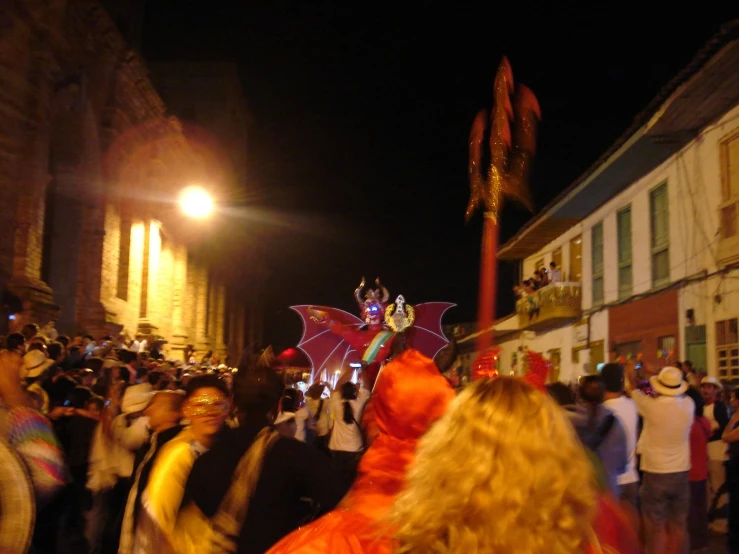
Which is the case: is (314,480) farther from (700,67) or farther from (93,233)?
(93,233)

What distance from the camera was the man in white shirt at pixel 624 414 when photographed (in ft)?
21.3

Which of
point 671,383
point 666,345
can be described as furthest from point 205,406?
point 666,345

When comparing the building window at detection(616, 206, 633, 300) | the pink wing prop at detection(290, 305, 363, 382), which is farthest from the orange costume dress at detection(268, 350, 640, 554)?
the building window at detection(616, 206, 633, 300)

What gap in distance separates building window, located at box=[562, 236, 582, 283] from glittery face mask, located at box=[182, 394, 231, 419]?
2109 cm

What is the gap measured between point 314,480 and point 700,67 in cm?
1165

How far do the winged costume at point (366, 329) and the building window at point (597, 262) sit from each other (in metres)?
5.20

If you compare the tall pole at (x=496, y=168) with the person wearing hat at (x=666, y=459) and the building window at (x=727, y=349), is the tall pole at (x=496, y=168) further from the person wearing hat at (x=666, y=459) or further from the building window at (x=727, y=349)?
the building window at (x=727, y=349)

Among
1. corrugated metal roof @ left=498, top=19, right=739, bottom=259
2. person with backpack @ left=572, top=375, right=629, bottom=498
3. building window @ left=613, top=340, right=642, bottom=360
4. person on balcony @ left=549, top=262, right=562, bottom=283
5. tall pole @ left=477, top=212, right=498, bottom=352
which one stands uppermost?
corrugated metal roof @ left=498, top=19, right=739, bottom=259

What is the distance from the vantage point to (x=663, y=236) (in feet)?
56.0

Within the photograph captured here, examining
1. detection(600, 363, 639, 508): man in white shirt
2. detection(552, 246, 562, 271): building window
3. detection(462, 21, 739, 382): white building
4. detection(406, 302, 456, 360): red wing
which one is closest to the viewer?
detection(600, 363, 639, 508): man in white shirt

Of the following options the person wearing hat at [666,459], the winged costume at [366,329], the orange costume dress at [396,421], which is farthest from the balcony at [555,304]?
the orange costume dress at [396,421]

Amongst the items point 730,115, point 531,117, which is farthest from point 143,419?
point 730,115

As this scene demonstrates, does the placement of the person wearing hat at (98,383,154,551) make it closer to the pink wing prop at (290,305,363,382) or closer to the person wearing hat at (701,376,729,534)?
the person wearing hat at (701,376,729,534)

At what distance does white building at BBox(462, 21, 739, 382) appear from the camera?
44.9 ft
